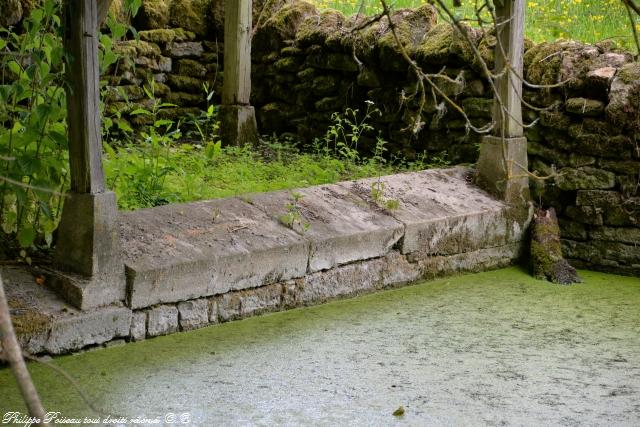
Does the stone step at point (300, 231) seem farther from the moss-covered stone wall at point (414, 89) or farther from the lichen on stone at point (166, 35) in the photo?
the lichen on stone at point (166, 35)

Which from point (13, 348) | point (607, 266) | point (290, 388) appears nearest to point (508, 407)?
point (290, 388)

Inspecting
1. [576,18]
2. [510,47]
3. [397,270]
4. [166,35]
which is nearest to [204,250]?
[397,270]

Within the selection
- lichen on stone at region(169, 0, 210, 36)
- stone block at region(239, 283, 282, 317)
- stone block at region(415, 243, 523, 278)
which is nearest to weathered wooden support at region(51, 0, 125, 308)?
stone block at region(239, 283, 282, 317)

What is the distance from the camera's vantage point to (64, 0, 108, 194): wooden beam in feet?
14.2

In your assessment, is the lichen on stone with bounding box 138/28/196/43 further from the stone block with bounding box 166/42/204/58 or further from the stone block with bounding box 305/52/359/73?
the stone block with bounding box 305/52/359/73

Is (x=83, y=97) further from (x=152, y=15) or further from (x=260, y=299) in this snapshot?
(x=152, y=15)

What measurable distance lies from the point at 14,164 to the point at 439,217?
109 inches

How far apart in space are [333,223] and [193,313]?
1140 mm

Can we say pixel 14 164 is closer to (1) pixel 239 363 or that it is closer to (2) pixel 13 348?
(1) pixel 239 363

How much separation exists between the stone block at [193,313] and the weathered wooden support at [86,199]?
0.38 m

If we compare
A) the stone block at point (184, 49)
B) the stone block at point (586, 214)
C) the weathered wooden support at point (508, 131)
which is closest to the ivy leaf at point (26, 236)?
the weathered wooden support at point (508, 131)

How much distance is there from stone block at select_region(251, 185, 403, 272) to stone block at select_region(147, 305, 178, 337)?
3.12ft

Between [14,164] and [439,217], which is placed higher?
[14,164]

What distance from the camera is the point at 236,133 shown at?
7.93 meters
